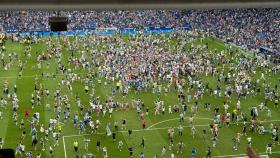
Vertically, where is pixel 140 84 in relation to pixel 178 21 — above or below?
below

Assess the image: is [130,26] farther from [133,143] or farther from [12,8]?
[12,8]

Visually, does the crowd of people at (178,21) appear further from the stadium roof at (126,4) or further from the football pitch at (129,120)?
the stadium roof at (126,4)

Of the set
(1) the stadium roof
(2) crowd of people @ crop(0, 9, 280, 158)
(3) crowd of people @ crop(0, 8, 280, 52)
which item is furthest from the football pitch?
(1) the stadium roof

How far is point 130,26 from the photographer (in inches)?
3078

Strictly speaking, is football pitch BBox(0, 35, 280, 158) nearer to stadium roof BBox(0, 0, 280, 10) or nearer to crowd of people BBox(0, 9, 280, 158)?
crowd of people BBox(0, 9, 280, 158)

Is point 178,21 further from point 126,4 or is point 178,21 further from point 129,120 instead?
point 126,4

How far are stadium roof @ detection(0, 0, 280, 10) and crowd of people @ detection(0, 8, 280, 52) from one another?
6050cm

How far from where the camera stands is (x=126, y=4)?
9102mm

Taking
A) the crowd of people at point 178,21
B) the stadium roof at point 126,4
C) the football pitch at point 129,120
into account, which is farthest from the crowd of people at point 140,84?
the stadium roof at point 126,4

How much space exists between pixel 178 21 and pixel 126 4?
72504 mm

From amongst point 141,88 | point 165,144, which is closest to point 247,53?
point 141,88

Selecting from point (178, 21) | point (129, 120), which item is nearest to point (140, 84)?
point (129, 120)

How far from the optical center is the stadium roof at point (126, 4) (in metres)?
9.00

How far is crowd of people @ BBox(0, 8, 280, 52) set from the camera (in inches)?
2881
